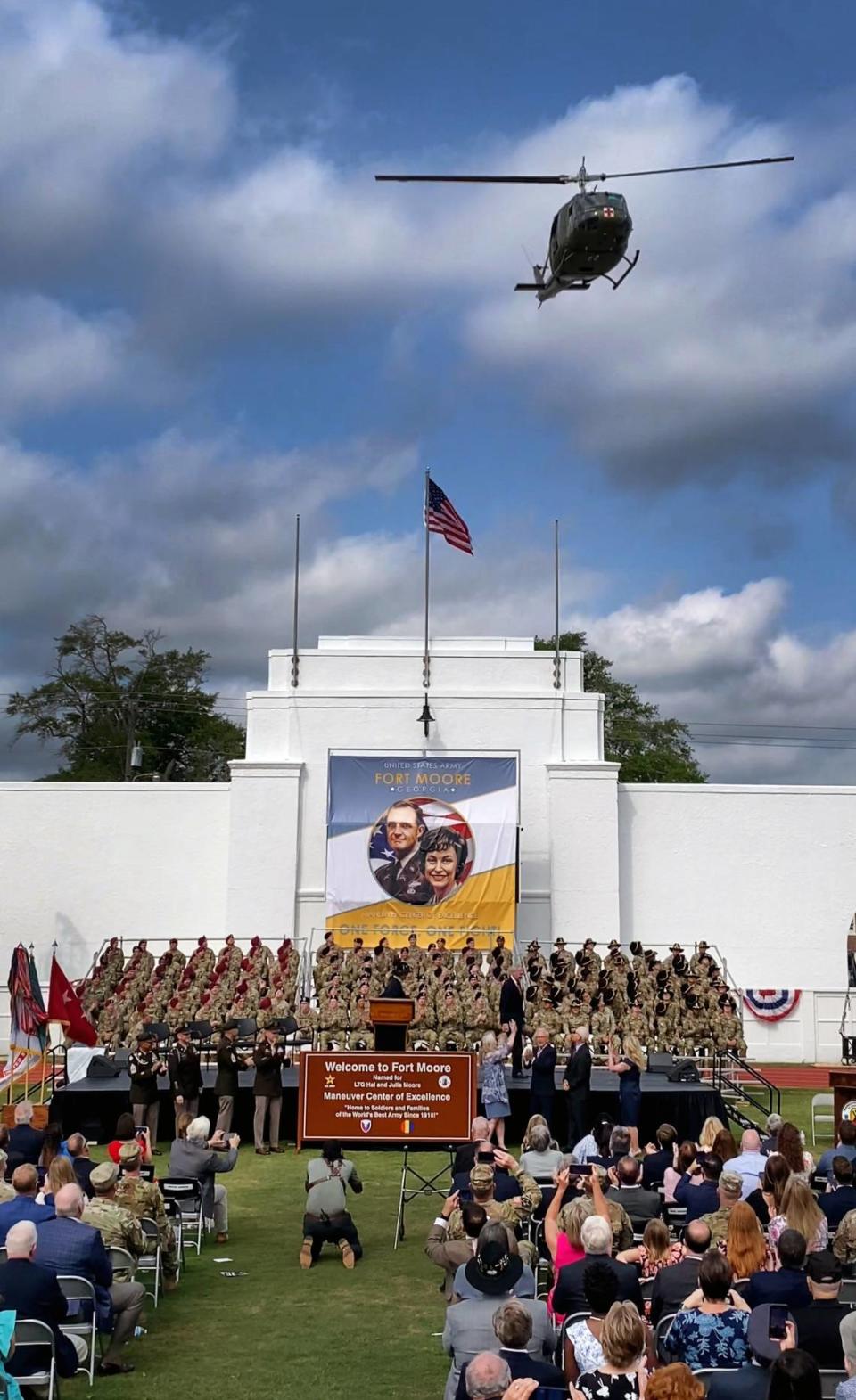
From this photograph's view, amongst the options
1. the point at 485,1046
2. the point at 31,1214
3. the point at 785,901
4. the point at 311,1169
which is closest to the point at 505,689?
the point at 785,901

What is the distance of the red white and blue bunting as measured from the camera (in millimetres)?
29469

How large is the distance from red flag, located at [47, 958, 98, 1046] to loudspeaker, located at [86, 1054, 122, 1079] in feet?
7.99

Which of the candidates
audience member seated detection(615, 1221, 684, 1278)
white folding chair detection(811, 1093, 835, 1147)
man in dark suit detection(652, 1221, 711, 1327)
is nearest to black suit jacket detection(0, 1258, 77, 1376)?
audience member seated detection(615, 1221, 684, 1278)

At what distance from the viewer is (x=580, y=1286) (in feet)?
24.6

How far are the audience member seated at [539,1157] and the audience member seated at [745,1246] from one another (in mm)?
3608

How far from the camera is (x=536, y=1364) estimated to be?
6020 millimetres

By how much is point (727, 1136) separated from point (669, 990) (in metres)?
13.1

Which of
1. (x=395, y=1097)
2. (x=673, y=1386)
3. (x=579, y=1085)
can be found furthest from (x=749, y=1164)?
(x=579, y=1085)

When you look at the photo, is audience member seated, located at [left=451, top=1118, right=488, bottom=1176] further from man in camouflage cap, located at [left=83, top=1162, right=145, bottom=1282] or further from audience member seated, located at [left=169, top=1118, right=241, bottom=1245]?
man in camouflage cap, located at [left=83, top=1162, right=145, bottom=1282]

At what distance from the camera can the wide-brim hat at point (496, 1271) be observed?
736cm

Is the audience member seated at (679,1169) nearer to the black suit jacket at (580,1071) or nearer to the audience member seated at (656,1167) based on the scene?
the audience member seated at (656,1167)

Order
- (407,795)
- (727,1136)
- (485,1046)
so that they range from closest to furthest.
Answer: (727,1136) < (485,1046) < (407,795)

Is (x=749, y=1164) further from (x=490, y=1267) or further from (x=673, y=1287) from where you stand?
(x=490, y=1267)

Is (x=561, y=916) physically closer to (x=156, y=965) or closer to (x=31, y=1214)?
(x=156, y=965)
